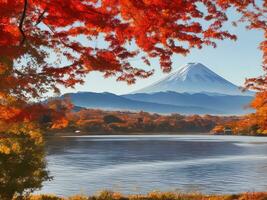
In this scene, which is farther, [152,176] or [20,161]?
[152,176]

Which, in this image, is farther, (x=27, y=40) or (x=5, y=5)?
(x=27, y=40)

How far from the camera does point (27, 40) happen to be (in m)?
18.3

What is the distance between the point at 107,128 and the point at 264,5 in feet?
572

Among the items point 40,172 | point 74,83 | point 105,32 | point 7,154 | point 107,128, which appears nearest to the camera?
point 7,154

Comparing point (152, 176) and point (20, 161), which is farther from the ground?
point (20, 161)

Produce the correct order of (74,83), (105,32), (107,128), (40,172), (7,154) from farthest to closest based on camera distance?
(107,128), (74,83), (105,32), (40,172), (7,154)

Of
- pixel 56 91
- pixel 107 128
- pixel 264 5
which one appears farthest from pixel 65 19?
pixel 107 128

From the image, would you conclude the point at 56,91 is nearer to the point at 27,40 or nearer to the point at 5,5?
the point at 27,40

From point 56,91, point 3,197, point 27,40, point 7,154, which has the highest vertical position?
point 27,40

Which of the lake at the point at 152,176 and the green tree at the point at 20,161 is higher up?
the green tree at the point at 20,161

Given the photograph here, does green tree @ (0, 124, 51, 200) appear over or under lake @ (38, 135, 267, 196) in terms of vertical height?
over

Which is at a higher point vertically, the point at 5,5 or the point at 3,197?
the point at 5,5

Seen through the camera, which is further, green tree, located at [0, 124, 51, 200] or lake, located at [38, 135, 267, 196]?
lake, located at [38, 135, 267, 196]

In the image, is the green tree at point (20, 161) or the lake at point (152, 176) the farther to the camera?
the lake at point (152, 176)
